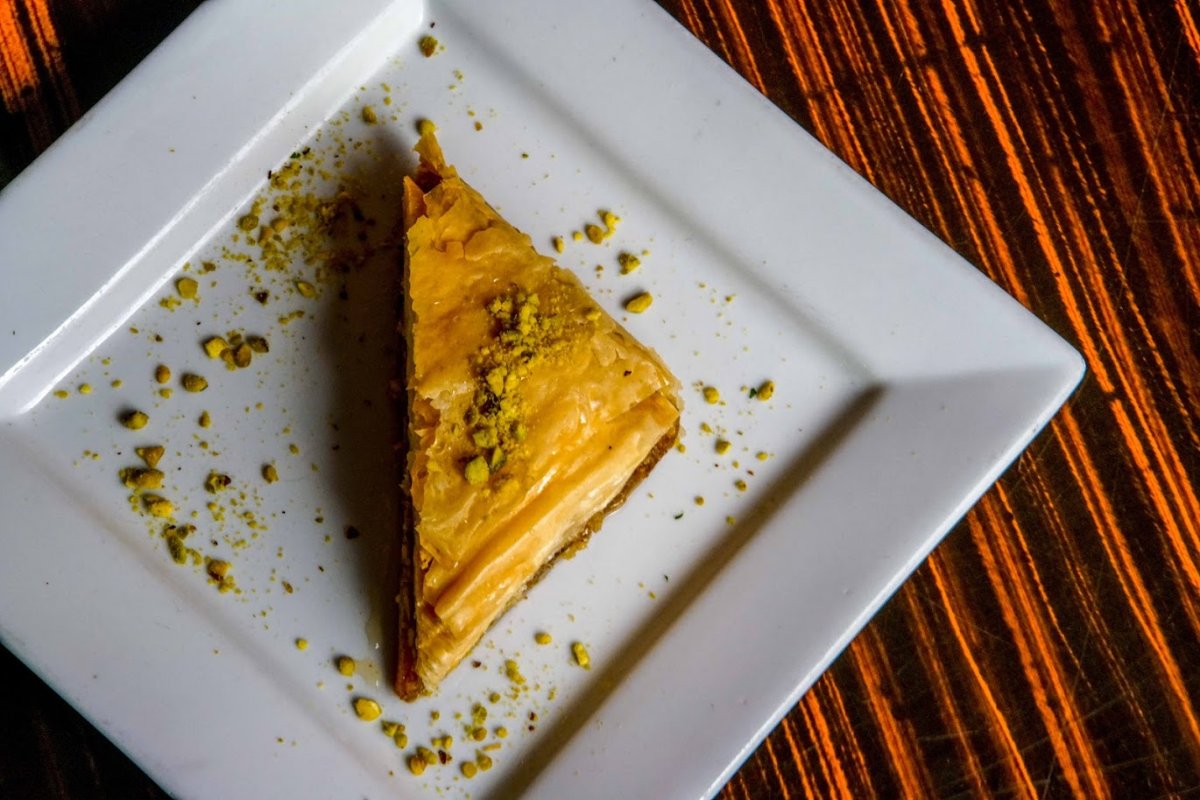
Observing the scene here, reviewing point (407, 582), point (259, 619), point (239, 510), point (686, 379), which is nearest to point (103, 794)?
point (259, 619)

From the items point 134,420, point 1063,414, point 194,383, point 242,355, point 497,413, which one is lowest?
point 134,420

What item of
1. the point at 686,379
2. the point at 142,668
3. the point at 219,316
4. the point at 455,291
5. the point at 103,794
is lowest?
the point at 103,794

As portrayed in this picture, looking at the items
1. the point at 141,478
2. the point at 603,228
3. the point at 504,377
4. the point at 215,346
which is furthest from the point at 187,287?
the point at 603,228

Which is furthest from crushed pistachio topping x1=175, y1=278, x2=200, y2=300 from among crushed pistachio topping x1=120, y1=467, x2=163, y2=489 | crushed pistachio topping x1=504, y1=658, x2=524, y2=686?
crushed pistachio topping x1=504, y1=658, x2=524, y2=686

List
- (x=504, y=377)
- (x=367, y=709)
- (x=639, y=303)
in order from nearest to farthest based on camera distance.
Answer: (x=504, y=377) < (x=367, y=709) < (x=639, y=303)

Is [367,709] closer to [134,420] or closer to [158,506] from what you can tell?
[158,506]

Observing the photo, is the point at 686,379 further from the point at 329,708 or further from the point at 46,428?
the point at 46,428

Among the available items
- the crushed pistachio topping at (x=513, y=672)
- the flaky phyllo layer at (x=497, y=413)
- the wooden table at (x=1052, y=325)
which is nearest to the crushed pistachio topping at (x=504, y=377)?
the flaky phyllo layer at (x=497, y=413)
